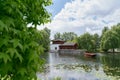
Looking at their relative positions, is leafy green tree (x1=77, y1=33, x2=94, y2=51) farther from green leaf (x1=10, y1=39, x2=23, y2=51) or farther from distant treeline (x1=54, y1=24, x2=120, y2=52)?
green leaf (x1=10, y1=39, x2=23, y2=51)

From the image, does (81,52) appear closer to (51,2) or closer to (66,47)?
(66,47)

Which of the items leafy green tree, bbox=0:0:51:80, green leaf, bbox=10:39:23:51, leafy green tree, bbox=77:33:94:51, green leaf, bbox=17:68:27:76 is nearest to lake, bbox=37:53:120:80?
leafy green tree, bbox=0:0:51:80

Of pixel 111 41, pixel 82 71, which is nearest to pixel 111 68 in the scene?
pixel 82 71

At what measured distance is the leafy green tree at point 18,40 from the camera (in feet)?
7.67

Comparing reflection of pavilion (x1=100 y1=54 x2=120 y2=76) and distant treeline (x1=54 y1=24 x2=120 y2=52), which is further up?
distant treeline (x1=54 y1=24 x2=120 y2=52)

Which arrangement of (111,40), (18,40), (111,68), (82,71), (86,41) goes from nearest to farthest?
(18,40) → (82,71) → (111,68) → (111,40) → (86,41)

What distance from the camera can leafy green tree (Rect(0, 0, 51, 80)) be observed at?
92.0 inches

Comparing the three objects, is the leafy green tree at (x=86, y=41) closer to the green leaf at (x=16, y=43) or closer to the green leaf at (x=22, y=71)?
the green leaf at (x=22, y=71)

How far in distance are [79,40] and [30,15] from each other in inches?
3018

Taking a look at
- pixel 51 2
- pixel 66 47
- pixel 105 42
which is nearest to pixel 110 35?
pixel 105 42

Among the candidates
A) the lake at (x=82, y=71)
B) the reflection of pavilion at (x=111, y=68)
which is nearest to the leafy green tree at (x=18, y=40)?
the lake at (x=82, y=71)

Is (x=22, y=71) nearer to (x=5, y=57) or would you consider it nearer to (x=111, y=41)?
(x=5, y=57)

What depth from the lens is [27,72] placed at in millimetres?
2605

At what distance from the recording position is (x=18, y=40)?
7.82 feet
